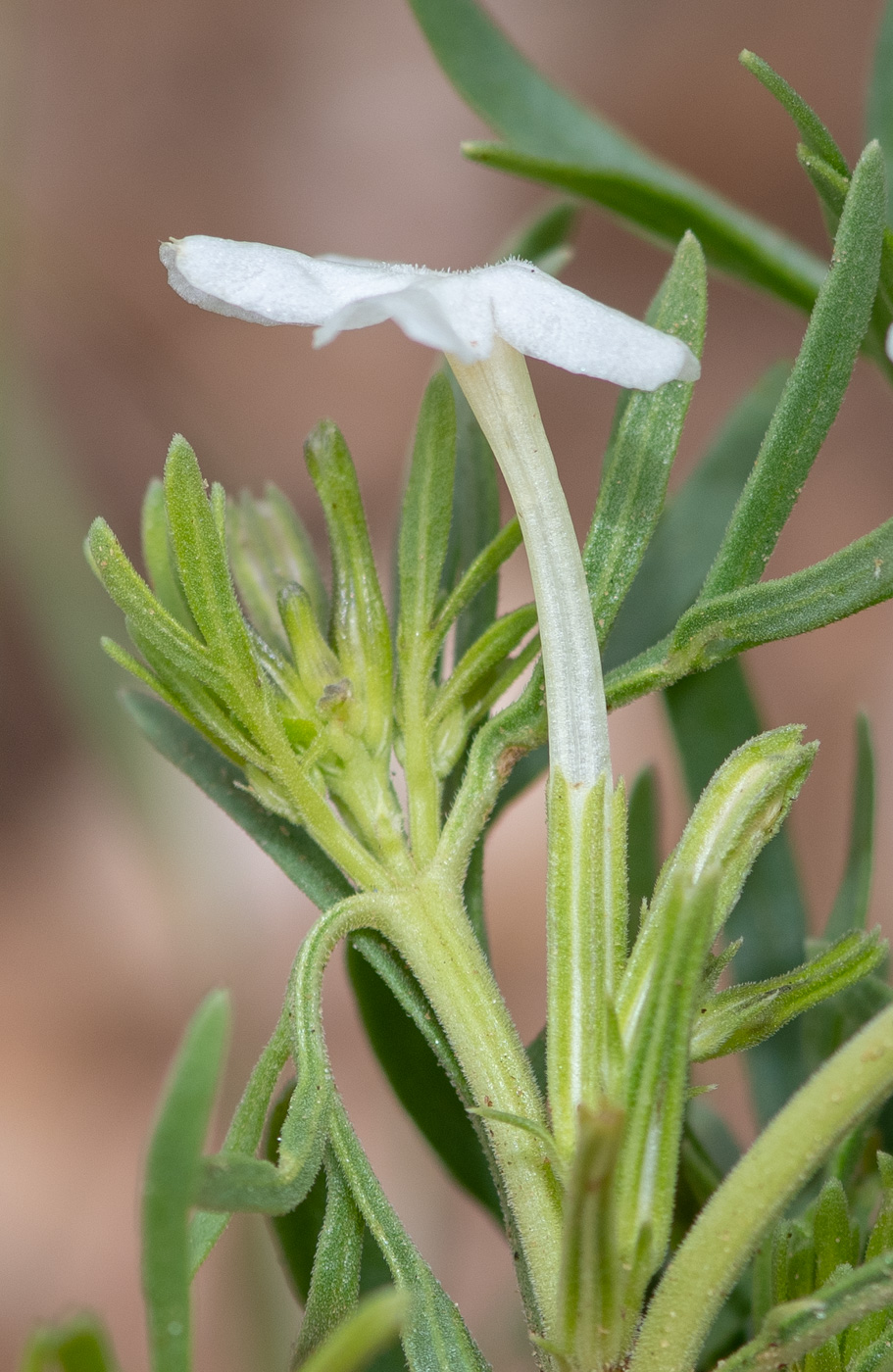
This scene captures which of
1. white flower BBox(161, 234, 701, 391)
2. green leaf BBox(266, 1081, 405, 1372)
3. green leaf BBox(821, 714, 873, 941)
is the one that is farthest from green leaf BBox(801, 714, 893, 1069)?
white flower BBox(161, 234, 701, 391)

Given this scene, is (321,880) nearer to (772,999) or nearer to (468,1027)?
(468,1027)

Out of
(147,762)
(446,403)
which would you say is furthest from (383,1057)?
(147,762)

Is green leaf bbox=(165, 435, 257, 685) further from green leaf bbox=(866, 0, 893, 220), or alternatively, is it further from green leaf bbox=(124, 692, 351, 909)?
green leaf bbox=(866, 0, 893, 220)

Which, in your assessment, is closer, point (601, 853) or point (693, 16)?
point (601, 853)

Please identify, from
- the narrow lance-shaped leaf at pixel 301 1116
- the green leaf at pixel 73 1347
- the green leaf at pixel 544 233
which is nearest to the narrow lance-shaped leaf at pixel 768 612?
the narrow lance-shaped leaf at pixel 301 1116

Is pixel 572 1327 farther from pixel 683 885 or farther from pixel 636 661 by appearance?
pixel 636 661

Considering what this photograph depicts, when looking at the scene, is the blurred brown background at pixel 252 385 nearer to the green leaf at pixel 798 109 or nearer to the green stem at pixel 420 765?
the green stem at pixel 420 765
